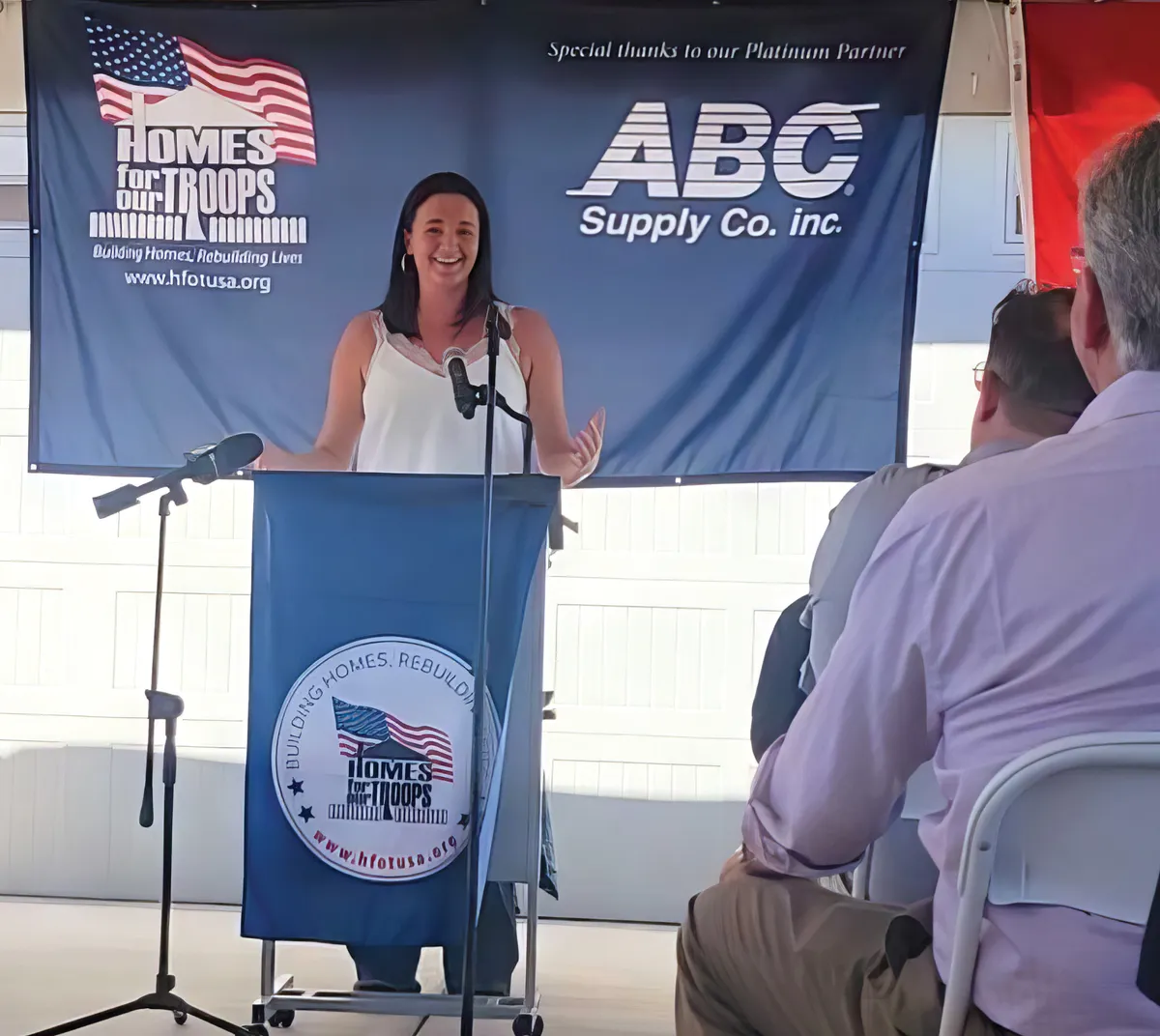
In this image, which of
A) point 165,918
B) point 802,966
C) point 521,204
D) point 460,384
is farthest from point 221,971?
point 802,966

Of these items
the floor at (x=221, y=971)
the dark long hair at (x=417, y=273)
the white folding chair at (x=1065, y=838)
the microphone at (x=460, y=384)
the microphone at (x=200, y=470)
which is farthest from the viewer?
the dark long hair at (x=417, y=273)

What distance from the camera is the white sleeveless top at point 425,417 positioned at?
A: 2.96 metres

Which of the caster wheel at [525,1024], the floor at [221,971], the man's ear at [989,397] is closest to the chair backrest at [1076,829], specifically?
the man's ear at [989,397]

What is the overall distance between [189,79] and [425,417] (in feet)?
3.65

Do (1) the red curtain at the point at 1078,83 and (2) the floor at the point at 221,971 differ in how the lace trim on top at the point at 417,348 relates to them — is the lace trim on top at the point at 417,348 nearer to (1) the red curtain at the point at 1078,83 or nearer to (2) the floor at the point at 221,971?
(1) the red curtain at the point at 1078,83

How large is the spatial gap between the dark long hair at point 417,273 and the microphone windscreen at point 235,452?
82 cm

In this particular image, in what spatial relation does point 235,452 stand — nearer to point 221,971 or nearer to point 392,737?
point 392,737

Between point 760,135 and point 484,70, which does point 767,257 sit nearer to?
point 760,135

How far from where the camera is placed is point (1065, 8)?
3.01m

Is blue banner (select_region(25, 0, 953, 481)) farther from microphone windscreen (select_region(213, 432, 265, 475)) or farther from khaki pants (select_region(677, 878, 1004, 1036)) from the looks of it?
khaki pants (select_region(677, 878, 1004, 1036))

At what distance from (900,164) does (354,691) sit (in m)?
1.92

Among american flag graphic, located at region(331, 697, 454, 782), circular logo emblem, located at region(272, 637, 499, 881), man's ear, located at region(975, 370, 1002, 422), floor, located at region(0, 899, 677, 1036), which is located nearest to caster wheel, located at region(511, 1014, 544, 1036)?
floor, located at region(0, 899, 677, 1036)

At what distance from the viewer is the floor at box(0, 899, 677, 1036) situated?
2602 millimetres

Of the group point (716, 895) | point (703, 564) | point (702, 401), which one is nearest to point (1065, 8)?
point (702, 401)
